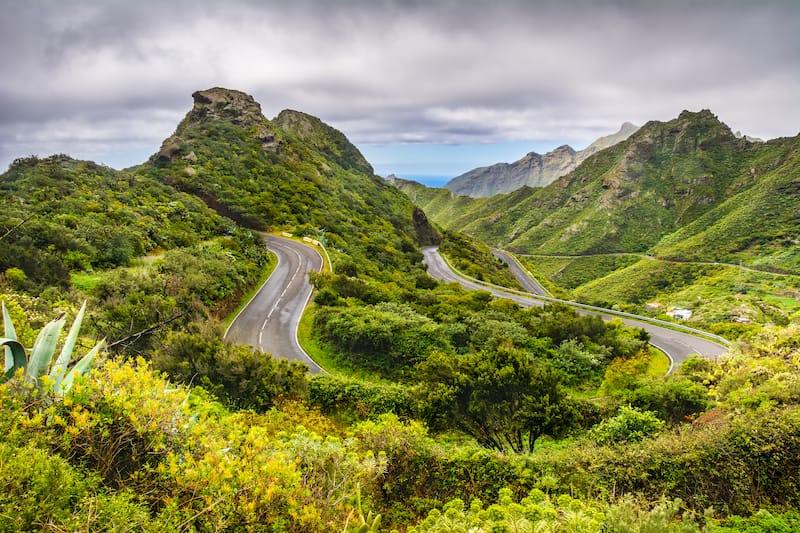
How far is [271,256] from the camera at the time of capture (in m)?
33.6

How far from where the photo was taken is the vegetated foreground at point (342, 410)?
13.3 feet

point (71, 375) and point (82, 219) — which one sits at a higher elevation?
point (82, 219)

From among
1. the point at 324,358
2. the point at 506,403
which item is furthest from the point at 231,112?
the point at 506,403

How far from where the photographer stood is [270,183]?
51531 millimetres

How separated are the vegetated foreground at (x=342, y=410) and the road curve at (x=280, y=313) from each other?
1.23 m

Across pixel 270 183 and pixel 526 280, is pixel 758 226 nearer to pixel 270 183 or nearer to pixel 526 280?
pixel 526 280

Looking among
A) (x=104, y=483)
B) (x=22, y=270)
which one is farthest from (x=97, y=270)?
(x=104, y=483)

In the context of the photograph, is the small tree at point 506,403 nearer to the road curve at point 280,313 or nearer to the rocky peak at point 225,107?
the road curve at point 280,313

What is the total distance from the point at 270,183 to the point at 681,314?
172ft

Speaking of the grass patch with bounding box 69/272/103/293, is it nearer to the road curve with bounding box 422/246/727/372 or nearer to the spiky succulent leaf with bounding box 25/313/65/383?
the spiky succulent leaf with bounding box 25/313/65/383

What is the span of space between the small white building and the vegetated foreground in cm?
2707

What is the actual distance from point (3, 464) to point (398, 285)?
29.9 metres

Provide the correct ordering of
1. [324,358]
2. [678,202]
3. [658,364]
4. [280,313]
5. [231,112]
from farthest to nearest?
[678,202]
[231,112]
[280,313]
[658,364]
[324,358]

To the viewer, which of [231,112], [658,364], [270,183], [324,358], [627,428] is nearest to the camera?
[627,428]
